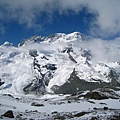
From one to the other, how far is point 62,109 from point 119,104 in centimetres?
1692

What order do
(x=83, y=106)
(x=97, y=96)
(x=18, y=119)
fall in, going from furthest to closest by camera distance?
(x=97, y=96)
(x=83, y=106)
(x=18, y=119)

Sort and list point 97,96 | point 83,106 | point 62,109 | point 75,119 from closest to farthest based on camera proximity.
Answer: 1. point 75,119
2. point 62,109
3. point 83,106
4. point 97,96

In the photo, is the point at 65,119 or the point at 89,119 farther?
the point at 65,119

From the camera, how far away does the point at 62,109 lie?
47.7 m

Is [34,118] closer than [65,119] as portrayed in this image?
No

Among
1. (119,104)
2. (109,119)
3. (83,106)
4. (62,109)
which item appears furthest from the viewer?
(119,104)

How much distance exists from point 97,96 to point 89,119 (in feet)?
152

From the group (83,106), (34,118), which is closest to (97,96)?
(83,106)

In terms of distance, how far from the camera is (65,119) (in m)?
32.8

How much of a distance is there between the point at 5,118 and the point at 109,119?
1309cm

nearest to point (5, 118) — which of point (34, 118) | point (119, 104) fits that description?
point (34, 118)

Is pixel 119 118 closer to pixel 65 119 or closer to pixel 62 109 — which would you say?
pixel 65 119

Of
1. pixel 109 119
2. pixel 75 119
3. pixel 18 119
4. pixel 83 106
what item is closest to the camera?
pixel 109 119

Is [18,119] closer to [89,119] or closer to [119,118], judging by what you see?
[89,119]
